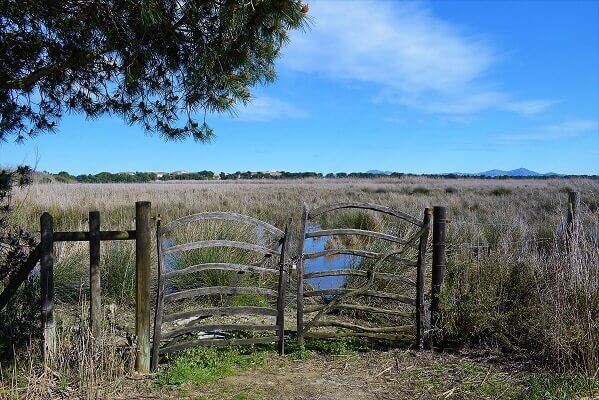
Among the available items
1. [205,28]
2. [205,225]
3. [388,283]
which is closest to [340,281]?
[388,283]

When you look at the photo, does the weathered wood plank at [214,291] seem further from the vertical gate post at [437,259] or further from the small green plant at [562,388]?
the small green plant at [562,388]

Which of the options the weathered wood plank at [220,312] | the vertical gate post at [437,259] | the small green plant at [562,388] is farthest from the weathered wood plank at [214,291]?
the small green plant at [562,388]

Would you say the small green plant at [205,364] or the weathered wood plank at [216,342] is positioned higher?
the weathered wood plank at [216,342]

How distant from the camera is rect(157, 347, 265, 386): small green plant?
17.1 feet

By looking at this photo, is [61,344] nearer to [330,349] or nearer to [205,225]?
[330,349]

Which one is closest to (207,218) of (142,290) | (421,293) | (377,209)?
(142,290)

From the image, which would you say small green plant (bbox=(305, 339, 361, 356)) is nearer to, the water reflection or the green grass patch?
the green grass patch

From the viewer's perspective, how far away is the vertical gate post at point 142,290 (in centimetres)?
536

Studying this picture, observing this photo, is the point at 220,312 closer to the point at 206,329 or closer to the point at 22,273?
the point at 206,329

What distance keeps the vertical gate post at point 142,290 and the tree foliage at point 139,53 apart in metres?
0.93

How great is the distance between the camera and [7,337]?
541 cm

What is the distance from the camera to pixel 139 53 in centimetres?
459

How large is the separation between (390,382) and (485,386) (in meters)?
0.91

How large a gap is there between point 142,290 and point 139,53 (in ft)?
7.60
